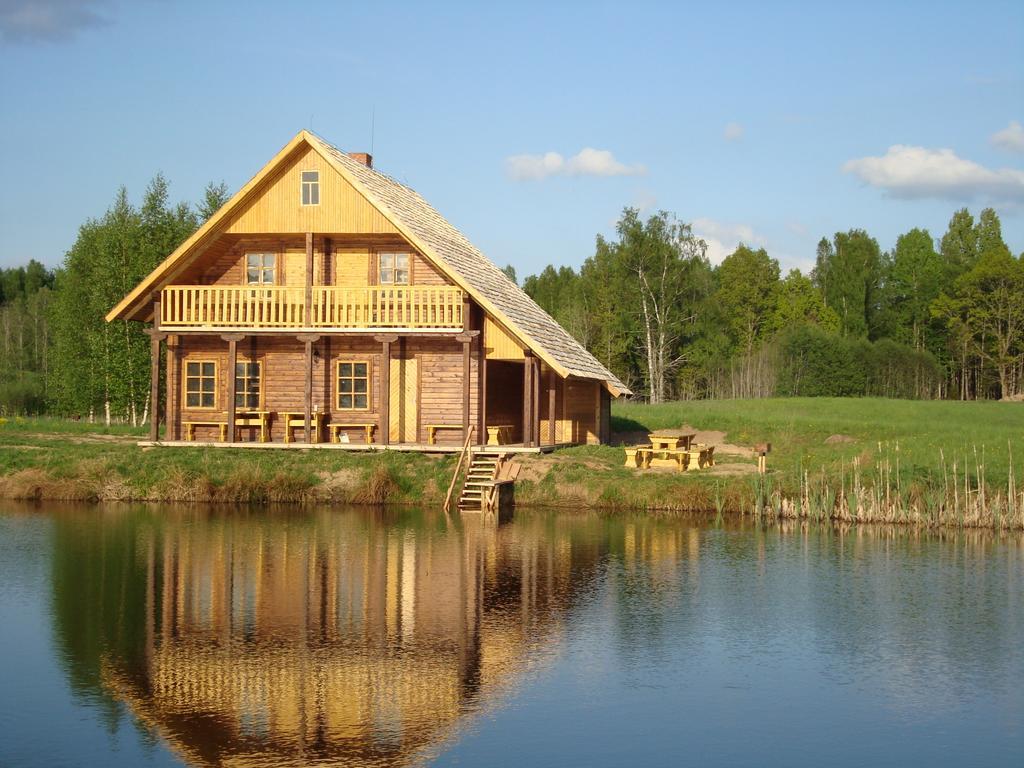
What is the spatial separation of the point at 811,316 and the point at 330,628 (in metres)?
78.3

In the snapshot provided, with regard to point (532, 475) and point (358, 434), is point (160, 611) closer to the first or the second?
point (532, 475)

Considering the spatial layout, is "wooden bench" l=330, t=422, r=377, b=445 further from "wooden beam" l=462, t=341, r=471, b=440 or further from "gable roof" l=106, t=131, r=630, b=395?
"gable roof" l=106, t=131, r=630, b=395

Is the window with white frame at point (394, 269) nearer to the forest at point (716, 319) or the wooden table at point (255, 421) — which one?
the wooden table at point (255, 421)

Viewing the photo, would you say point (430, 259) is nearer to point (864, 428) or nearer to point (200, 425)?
point (200, 425)

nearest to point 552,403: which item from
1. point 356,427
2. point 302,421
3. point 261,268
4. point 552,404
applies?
point 552,404

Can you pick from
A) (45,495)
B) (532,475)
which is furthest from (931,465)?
(45,495)

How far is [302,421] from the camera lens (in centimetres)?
3631

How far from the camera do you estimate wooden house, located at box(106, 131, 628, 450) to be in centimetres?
3506

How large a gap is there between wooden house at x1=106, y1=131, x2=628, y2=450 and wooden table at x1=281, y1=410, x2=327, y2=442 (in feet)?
0.15

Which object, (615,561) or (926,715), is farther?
(615,561)

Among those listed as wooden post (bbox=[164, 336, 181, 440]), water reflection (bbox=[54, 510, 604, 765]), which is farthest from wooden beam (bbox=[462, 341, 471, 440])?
wooden post (bbox=[164, 336, 181, 440])

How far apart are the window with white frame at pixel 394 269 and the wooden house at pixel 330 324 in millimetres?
42

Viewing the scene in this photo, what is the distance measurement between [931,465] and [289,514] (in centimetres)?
1599

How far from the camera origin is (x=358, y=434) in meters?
36.6
